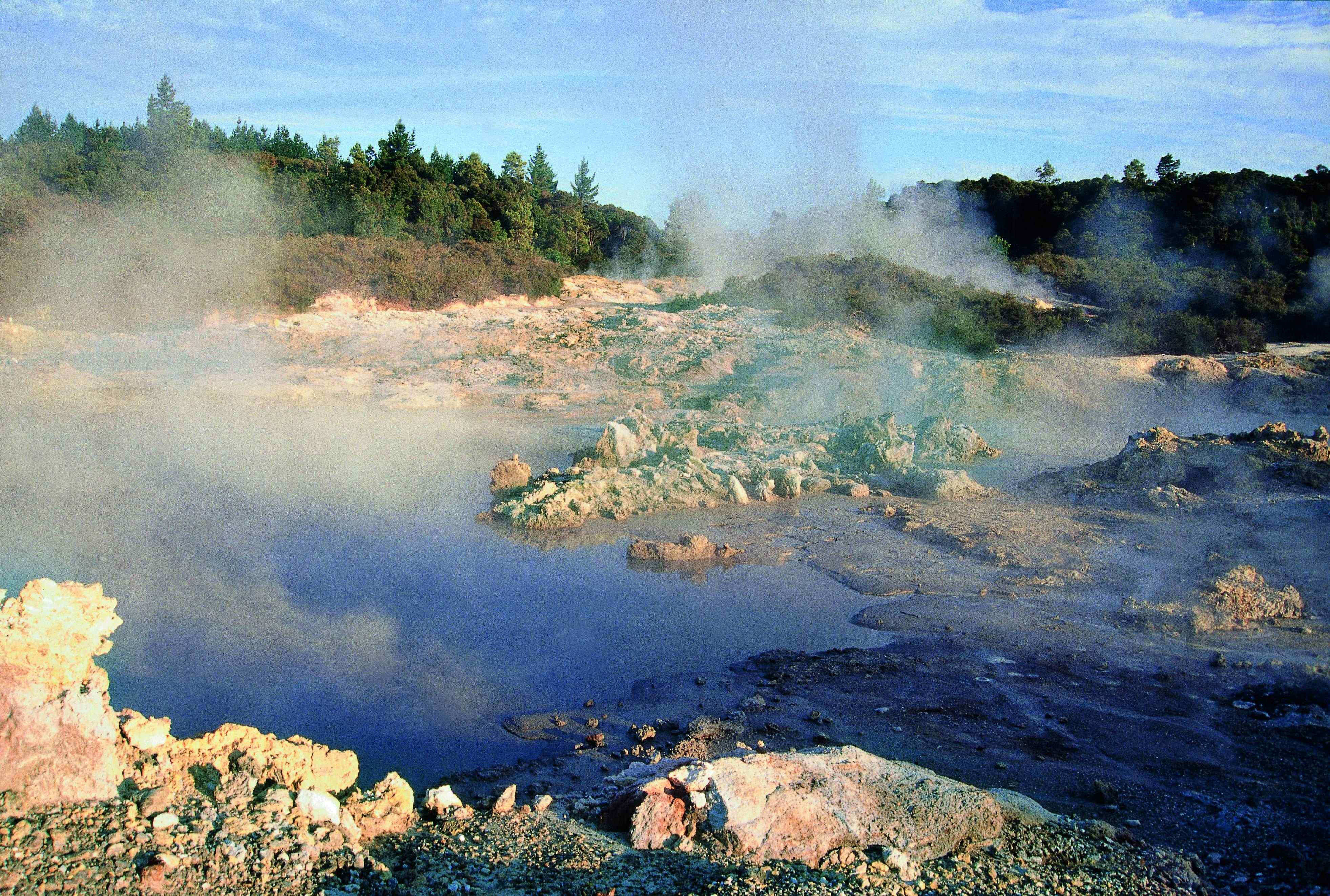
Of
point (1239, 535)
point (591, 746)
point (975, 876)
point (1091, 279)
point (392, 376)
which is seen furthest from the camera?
point (1091, 279)

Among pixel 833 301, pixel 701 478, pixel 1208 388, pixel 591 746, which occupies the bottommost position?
pixel 591 746

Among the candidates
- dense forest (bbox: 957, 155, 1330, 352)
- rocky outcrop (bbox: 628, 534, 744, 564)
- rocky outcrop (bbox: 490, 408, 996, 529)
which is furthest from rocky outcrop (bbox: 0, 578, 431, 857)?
dense forest (bbox: 957, 155, 1330, 352)

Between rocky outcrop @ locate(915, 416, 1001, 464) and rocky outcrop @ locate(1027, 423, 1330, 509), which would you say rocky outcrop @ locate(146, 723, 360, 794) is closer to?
rocky outcrop @ locate(1027, 423, 1330, 509)

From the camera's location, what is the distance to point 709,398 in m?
16.1

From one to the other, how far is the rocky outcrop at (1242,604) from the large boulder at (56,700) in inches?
257

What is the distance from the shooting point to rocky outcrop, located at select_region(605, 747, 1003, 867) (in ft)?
11.7

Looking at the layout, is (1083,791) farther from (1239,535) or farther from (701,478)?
(701,478)

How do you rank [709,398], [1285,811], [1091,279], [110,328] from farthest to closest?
1. [1091,279]
2. [110,328]
3. [709,398]
4. [1285,811]

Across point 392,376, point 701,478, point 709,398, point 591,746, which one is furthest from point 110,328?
point 591,746

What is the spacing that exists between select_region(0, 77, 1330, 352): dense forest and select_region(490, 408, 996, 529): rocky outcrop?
744cm

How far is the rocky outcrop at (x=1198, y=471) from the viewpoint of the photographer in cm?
961

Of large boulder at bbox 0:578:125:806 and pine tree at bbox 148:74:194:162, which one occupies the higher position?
pine tree at bbox 148:74:194:162

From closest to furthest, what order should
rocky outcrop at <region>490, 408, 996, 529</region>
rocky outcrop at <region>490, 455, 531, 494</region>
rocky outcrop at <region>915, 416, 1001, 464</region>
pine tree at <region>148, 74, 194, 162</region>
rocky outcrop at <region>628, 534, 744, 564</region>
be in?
1. rocky outcrop at <region>628, 534, 744, 564</region>
2. rocky outcrop at <region>490, 408, 996, 529</region>
3. rocky outcrop at <region>490, 455, 531, 494</region>
4. rocky outcrop at <region>915, 416, 1001, 464</region>
5. pine tree at <region>148, 74, 194, 162</region>

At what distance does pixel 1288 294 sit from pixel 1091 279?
4260 mm
